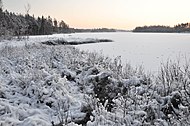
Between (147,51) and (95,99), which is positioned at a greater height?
(95,99)

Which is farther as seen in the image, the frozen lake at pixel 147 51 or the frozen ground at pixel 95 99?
the frozen lake at pixel 147 51

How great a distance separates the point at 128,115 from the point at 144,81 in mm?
2989

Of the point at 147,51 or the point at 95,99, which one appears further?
the point at 147,51

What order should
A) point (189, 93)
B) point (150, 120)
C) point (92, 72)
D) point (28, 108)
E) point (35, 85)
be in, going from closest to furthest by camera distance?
point (150, 120)
point (189, 93)
point (28, 108)
point (35, 85)
point (92, 72)

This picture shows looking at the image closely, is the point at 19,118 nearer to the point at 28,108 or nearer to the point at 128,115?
the point at 28,108

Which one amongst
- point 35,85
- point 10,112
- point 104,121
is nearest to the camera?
point 104,121

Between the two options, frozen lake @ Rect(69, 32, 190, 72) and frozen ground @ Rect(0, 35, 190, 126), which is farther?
frozen lake @ Rect(69, 32, 190, 72)

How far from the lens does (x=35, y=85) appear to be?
6957 mm

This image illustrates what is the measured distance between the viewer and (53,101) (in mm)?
6234

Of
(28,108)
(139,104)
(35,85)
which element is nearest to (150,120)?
(139,104)

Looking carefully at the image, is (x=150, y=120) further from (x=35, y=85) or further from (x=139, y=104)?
(x=35, y=85)

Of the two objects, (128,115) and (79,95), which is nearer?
(128,115)

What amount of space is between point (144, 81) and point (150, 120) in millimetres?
2620

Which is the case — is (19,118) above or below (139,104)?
below
